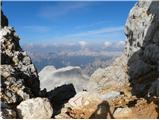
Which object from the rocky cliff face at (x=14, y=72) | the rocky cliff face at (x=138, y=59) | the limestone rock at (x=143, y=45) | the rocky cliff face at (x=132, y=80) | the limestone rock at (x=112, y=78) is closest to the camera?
the rocky cliff face at (x=132, y=80)

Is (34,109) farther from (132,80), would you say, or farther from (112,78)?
(112,78)

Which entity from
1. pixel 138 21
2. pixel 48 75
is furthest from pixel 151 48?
pixel 48 75

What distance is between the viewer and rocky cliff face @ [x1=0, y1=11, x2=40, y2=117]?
18.6m

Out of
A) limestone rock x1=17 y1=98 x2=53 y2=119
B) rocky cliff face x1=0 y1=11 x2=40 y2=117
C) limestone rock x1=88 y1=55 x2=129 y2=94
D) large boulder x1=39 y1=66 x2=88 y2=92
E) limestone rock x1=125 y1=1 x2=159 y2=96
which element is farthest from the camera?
large boulder x1=39 y1=66 x2=88 y2=92

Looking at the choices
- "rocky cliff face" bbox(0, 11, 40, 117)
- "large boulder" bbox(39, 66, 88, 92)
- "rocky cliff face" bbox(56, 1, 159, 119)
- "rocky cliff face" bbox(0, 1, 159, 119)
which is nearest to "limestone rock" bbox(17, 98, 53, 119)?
"rocky cliff face" bbox(0, 1, 159, 119)

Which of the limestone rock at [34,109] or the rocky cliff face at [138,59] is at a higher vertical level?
the rocky cliff face at [138,59]

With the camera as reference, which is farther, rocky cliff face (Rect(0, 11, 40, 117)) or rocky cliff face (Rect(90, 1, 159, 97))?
rocky cliff face (Rect(90, 1, 159, 97))

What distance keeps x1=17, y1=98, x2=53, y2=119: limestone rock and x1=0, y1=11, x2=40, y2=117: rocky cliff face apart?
84 cm

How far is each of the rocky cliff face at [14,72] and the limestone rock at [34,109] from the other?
2.77 ft

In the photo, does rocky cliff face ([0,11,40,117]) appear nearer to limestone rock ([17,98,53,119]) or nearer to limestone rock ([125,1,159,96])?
limestone rock ([17,98,53,119])

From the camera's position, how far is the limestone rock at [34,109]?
17.0 meters

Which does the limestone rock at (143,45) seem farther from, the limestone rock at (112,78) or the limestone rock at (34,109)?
the limestone rock at (34,109)

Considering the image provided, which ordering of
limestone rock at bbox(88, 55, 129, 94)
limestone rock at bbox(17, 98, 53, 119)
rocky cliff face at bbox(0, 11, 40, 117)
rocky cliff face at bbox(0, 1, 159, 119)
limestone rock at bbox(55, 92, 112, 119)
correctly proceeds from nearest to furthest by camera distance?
limestone rock at bbox(17, 98, 53, 119), rocky cliff face at bbox(0, 1, 159, 119), limestone rock at bbox(55, 92, 112, 119), rocky cliff face at bbox(0, 11, 40, 117), limestone rock at bbox(88, 55, 129, 94)

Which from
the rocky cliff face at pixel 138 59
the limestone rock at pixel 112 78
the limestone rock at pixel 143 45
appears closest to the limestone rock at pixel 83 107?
the rocky cliff face at pixel 138 59
